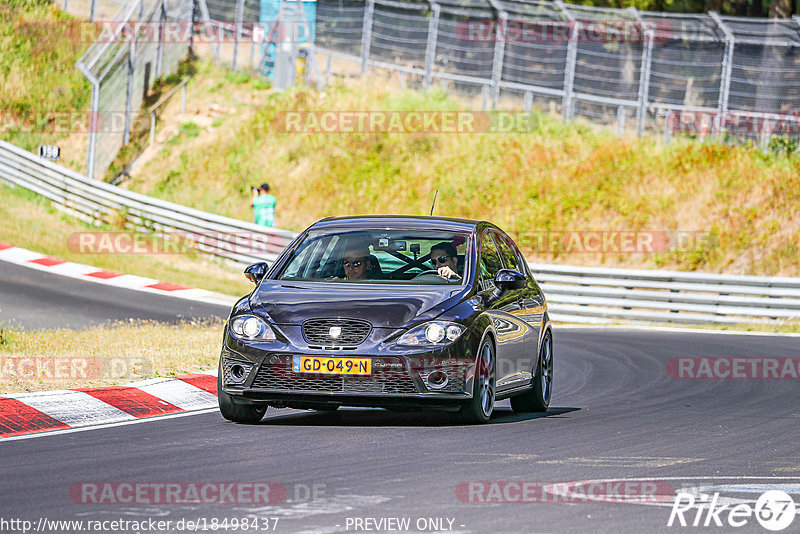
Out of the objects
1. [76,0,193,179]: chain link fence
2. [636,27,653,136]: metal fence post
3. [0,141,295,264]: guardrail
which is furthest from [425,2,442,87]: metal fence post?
[0,141,295,264]: guardrail

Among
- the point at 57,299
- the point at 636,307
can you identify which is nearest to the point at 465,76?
the point at 636,307

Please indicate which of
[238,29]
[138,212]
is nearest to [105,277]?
[138,212]

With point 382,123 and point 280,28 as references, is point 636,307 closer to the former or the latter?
point 382,123

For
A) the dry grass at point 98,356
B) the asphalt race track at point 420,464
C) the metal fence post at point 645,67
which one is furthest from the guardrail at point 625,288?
the asphalt race track at point 420,464

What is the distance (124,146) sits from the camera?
3600 cm

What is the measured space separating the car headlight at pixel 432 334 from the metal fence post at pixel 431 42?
23.4m

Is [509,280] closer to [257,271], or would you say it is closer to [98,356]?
[257,271]

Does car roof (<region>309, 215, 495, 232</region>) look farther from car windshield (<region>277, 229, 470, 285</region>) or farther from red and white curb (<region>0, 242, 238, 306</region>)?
red and white curb (<region>0, 242, 238, 306</region>)

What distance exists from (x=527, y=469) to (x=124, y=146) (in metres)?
30.0

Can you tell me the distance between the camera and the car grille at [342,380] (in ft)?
29.2

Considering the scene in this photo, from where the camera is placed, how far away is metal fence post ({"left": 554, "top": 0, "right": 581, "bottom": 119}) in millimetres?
29156

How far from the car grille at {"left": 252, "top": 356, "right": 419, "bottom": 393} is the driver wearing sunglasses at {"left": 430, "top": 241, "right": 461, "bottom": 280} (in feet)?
4.01

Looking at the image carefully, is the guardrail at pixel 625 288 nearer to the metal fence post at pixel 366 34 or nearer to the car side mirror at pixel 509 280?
the metal fence post at pixel 366 34

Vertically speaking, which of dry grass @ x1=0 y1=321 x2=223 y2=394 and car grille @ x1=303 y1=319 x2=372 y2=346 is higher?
car grille @ x1=303 y1=319 x2=372 y2=346
